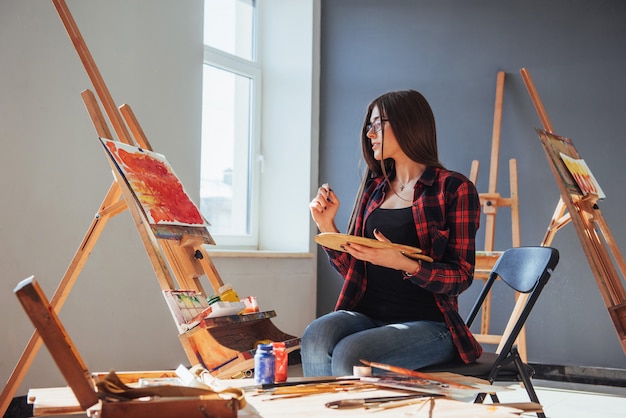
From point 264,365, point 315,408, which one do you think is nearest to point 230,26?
point 264,365

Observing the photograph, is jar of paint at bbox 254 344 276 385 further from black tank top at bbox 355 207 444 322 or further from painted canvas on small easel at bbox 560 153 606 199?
painted canvas on small easel at bbox 560 153 606 199

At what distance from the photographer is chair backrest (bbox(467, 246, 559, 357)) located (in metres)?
2.00

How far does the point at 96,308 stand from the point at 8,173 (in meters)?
0.71

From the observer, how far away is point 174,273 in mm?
2252

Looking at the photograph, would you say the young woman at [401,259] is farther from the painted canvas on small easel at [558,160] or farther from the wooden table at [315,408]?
the painted canvas on small easel at [558,160]

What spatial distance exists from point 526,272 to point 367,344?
0.65 metres

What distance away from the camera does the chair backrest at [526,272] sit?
200 cm

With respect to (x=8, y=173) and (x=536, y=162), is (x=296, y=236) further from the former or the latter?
(x=8, y=173)

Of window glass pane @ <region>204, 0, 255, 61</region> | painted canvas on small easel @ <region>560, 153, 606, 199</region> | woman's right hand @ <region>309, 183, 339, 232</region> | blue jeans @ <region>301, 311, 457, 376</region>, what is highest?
window glass pane @ <region>204, 0, 255, 61</region>

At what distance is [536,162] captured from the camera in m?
3.92

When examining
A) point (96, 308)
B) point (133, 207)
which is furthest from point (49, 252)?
point (133, 207)

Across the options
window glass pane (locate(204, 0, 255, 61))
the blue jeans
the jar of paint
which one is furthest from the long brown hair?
window glass pane (locate(204, 0, 255, 61))

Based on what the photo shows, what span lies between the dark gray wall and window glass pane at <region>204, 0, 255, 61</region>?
49cm

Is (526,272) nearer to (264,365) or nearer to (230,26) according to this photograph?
(264,365)
